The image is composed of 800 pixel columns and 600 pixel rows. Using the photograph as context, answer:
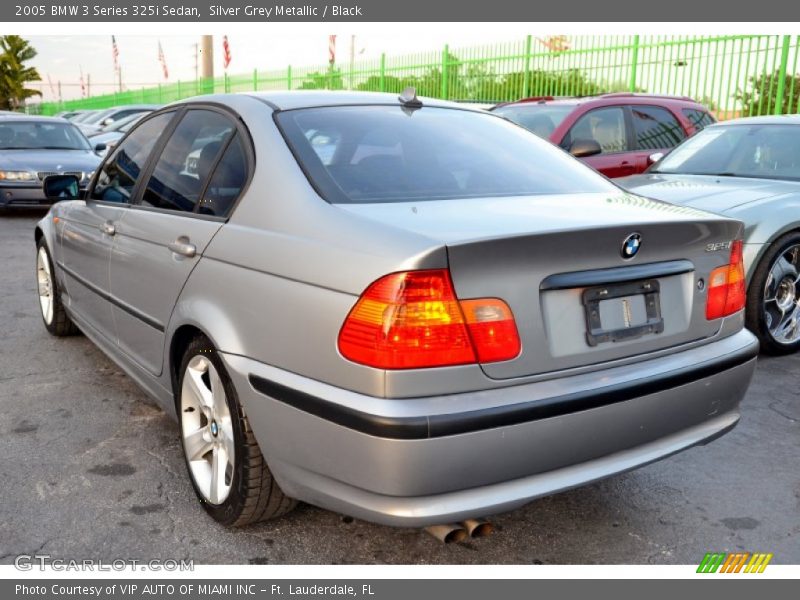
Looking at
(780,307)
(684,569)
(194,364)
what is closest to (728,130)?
(780,307)

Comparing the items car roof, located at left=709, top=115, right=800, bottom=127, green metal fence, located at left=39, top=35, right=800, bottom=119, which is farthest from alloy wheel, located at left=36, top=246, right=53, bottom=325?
green metal fence, located at left=39, top=35, right=800, bottom=119

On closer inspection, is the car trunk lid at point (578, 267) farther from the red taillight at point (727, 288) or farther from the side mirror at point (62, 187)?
the side mirror at point (62, 187)

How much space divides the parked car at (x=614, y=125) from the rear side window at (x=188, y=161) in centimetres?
477

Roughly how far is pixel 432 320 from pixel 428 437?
12.3 inches

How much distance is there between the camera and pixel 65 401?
4.04m

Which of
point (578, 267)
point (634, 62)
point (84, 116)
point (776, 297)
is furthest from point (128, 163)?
point (84, 116)

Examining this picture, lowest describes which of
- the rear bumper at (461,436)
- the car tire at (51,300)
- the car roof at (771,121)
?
the car tire at (51,300)

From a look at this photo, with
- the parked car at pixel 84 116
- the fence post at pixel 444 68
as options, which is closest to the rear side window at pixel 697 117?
the fence post at pixel 444 68

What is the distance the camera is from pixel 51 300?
16.8ft

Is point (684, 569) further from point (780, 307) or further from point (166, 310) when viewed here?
point (780, 307)

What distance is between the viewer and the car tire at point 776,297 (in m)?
4.74

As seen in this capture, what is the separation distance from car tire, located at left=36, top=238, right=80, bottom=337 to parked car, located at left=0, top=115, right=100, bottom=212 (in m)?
5.29

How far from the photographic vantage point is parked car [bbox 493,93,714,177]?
25.3 ft

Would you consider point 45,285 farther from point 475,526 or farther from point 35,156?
point 35,156
